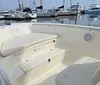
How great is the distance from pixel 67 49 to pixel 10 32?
1055 millimetres

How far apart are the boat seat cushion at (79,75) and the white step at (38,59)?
2.12 feet

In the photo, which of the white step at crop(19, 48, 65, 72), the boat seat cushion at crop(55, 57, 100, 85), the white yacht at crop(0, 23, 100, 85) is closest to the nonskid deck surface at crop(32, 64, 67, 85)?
the white yacht at crop(0, 23, 100, 85)

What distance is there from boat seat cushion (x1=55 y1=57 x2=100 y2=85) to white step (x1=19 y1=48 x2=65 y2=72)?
2.12ft

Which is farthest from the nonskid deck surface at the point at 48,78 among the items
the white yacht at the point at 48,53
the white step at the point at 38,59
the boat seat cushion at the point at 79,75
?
the boat seat cushion at the point at 79,75

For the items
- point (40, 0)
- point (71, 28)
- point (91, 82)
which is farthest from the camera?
point (40, 0)

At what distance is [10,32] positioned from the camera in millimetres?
2480

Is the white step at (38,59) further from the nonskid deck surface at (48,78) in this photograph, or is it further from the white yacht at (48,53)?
the nonskid deck surface at (48,78)

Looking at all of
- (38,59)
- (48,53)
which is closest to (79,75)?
(38,59)

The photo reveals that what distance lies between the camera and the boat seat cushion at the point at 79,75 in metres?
1.12

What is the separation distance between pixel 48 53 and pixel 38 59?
10.1 inches

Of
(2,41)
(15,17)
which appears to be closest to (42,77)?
(2,41)

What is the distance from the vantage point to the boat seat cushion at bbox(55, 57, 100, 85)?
1119mm

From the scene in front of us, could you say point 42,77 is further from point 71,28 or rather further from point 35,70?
point 71,28

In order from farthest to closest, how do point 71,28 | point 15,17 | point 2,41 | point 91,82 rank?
point 15,17 → point 71,28 → point 2,41 → point 91,82
